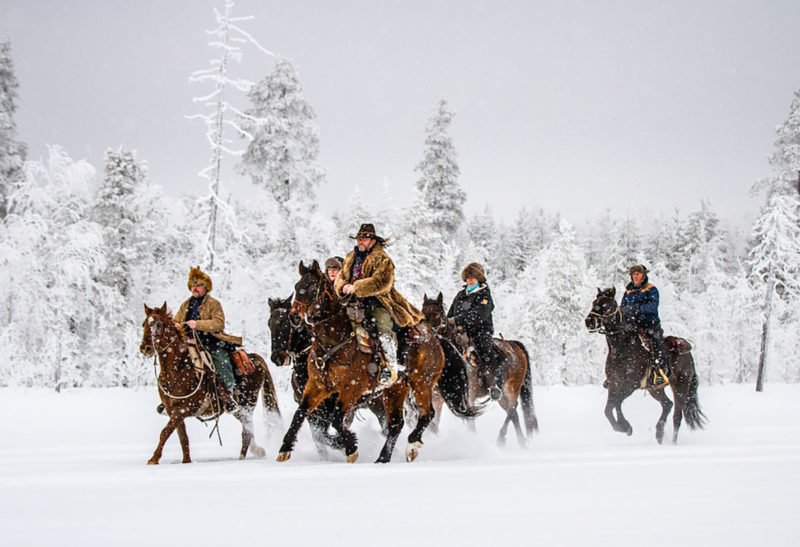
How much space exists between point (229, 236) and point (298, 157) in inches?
232

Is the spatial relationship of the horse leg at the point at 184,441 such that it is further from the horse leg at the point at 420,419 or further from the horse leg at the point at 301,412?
the horse leg at the point at 420,419

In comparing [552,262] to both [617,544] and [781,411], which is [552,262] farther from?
[617,544]

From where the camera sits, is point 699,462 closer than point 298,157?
Yes

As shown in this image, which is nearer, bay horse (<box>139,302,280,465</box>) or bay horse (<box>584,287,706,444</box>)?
bay horse (<box>139,302,280,465</box>)

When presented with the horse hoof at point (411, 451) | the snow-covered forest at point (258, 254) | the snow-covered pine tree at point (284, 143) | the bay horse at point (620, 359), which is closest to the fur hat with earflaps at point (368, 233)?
the horse hoof at point (411, 451)

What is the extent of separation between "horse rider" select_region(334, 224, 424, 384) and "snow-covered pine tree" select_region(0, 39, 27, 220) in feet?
87.0

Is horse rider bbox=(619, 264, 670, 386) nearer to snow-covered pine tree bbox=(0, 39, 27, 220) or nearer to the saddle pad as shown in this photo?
the saddle pad

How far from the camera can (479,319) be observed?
391 inches

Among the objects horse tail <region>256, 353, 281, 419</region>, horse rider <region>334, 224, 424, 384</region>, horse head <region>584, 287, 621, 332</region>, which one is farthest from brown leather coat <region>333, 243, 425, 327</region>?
horse head <region>584, 287, 621, 332</region>

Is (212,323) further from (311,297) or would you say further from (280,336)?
(311,297)

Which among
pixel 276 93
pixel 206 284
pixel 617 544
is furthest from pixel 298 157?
pixel 617 544

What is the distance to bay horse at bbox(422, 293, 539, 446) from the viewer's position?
9578mm

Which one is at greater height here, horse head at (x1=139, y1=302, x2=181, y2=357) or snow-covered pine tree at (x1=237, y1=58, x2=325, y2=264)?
snow-covered pine tree at (x1=237, y1=58, x2=325, y2=264)

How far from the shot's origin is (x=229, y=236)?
25984 mm
